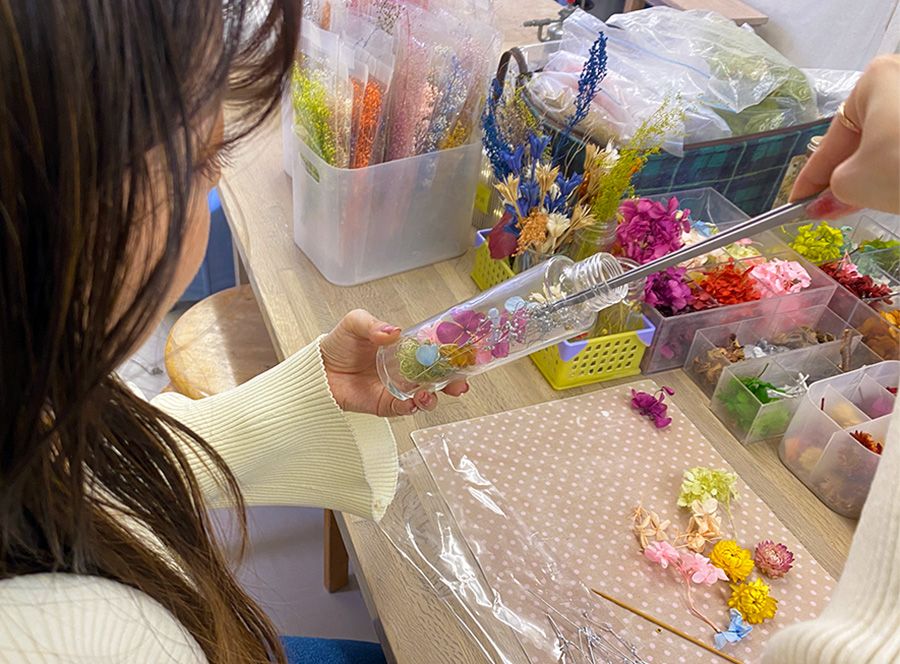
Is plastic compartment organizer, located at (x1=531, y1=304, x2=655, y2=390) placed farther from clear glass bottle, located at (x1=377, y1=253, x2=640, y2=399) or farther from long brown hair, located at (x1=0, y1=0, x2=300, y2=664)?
long brown hair, located at (x1=0, y1=0, x2=300, y2=664)

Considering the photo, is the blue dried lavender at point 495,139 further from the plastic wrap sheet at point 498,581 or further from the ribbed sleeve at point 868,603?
the ribbed sleeve at point 868,603

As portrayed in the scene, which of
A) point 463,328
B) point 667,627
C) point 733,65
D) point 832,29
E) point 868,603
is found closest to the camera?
point 868,603

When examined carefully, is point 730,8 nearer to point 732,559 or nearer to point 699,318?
point 699,318

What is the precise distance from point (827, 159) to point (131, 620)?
0.59 metres

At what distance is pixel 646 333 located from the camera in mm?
901

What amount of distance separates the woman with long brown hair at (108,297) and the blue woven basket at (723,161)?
18.4 inches

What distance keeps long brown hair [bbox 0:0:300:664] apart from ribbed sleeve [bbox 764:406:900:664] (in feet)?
1.26

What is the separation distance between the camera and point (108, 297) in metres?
0.38

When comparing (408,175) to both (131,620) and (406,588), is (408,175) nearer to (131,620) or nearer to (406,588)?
(406,588)

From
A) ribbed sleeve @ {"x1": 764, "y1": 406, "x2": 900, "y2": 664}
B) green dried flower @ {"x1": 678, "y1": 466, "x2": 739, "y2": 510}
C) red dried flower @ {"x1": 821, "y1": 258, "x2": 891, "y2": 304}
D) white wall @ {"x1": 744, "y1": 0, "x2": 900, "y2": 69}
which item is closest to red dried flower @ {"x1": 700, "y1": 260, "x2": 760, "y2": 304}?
red dried flower @ {"x1": 821, "y1": 258, "x2": 891, "y2": 304}

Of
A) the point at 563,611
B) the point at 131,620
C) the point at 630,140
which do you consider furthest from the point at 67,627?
the point at 630,140

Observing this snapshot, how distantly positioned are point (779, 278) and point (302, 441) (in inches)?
24.9

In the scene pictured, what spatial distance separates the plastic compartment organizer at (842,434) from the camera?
76 cm

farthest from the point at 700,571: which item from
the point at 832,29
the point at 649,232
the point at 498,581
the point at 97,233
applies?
the point at 832,29
